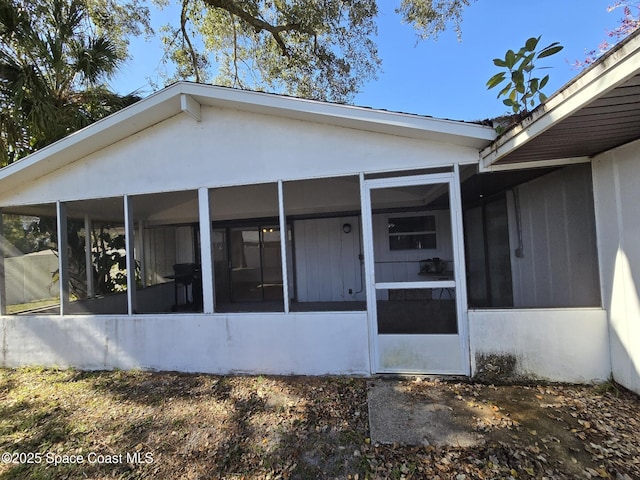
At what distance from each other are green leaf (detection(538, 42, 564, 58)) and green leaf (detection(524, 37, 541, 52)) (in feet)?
0.26

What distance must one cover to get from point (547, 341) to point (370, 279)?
2.04m

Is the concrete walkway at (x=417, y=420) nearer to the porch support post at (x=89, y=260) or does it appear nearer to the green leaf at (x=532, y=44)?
the green leaf at (x=532, y=44)

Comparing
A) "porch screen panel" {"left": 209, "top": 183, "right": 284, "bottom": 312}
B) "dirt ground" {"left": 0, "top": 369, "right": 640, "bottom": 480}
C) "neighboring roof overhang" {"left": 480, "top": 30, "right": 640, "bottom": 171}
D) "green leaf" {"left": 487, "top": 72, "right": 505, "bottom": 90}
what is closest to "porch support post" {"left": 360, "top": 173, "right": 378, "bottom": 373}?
"dirt ground" {"left": 0, "top": 369, "right": 640, "bottom": 480}

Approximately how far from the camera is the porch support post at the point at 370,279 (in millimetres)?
3949

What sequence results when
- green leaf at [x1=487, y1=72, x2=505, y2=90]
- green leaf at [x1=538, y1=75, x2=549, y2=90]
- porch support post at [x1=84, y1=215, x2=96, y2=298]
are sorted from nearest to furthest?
1. green leaf at [x1=538, y1=75, x2=549, y2=90]
2. green leaf at [x1=487, y1=72, x2=505, y2=90]
3. porch support post at [x1=84, y1=215, x2=96, y2=298]

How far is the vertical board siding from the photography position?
368 cm

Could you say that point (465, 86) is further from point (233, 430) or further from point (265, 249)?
point (233, 430)

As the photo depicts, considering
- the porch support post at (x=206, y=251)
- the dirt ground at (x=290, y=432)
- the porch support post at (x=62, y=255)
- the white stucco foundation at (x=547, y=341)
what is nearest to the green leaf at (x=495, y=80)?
the white stucco foundation at (x=547, y=341)

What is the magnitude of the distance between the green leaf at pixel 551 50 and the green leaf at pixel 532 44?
0.08 m

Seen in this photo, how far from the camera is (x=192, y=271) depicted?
25.9 feet

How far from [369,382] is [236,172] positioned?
3.08m

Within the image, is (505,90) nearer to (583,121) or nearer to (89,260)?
(583,121)

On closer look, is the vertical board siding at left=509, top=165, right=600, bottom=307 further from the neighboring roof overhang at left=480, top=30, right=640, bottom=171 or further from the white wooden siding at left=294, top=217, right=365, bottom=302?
the white wooden siding at left=294, top=217, right=365, bottom=302

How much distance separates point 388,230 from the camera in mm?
5352
